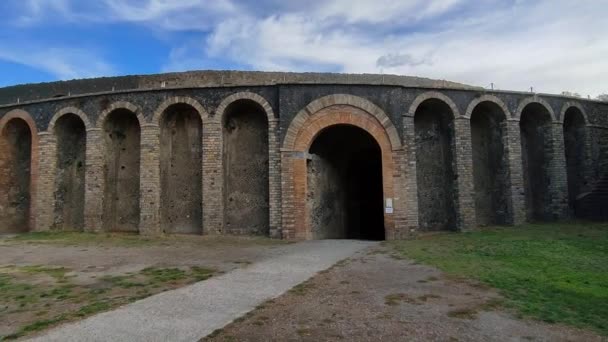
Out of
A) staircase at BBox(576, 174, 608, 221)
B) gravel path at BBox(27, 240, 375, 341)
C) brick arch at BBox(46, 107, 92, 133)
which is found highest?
brick arch at BBox(46, 107, 92, 133)

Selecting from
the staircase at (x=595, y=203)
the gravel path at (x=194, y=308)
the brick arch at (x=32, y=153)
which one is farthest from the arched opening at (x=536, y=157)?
the brick arch at (x=32, y=153)

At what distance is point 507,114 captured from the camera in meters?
14.7

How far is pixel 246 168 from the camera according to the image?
14008 millimetres

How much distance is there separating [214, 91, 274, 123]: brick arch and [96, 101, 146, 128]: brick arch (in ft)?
8.35

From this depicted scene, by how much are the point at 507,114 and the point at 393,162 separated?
497 centimetres

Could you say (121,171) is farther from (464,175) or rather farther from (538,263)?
(538,263)

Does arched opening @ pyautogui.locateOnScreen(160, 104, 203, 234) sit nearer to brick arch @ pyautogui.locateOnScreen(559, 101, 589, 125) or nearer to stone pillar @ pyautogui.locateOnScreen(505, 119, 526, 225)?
stone pillar @ pyautogui.locateOnScreen(505, 119, 526, 225)

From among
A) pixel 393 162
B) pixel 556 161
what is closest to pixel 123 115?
pixel 393 162

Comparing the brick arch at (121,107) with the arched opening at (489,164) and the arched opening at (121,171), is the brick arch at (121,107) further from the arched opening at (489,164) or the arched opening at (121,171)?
the arched opening at (489,164)

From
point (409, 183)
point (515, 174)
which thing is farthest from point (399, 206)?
point (515, 174)

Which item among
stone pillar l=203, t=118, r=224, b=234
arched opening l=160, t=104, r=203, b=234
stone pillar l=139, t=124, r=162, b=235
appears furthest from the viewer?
arched opening l=160, t=104, r=203, b=234

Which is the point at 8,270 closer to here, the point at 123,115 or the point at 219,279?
the point at 219,279

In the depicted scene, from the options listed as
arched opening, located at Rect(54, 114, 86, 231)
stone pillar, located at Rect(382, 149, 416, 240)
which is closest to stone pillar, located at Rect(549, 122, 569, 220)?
stone pillar, located at Rect(382, 149, 416, 240)

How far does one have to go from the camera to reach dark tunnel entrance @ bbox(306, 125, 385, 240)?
14.0 meters
